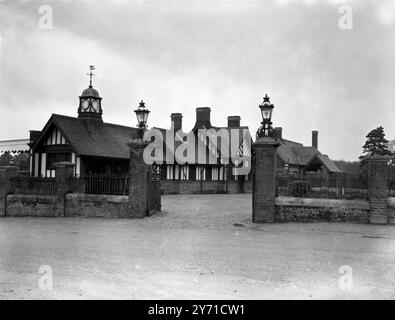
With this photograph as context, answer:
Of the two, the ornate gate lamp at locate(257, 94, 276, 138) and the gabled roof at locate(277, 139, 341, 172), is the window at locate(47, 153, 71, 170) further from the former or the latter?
the gabled roof at locate(277, 139, 341, 172)

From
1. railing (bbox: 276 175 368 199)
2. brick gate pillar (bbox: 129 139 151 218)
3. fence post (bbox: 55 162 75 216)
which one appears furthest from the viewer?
fence post (bbox: 55 162 75 216)

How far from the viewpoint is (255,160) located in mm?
13594

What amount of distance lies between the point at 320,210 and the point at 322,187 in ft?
2.64

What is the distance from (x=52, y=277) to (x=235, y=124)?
100ft

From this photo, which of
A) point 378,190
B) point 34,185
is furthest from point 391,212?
point 34,185

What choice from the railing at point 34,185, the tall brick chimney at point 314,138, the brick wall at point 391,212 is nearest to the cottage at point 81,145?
the railing at point 34,185

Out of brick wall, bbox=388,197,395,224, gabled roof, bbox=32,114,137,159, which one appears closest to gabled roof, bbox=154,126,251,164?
gabled roof, bbox=32,114,137,159

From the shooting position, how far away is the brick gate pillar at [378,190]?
40.6 feet

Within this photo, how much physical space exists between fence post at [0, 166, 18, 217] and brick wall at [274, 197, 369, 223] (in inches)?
460

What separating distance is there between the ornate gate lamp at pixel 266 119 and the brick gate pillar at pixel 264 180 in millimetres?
258

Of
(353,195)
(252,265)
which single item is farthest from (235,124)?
(252,265)

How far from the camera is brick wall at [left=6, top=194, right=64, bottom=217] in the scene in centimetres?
1630

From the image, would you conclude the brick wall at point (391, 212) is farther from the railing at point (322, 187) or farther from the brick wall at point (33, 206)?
the brick wall at point (33, 206)

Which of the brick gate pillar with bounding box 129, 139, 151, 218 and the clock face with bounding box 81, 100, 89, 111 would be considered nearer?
the brick gate pillar with bounding box 129, 139, 151, 218
